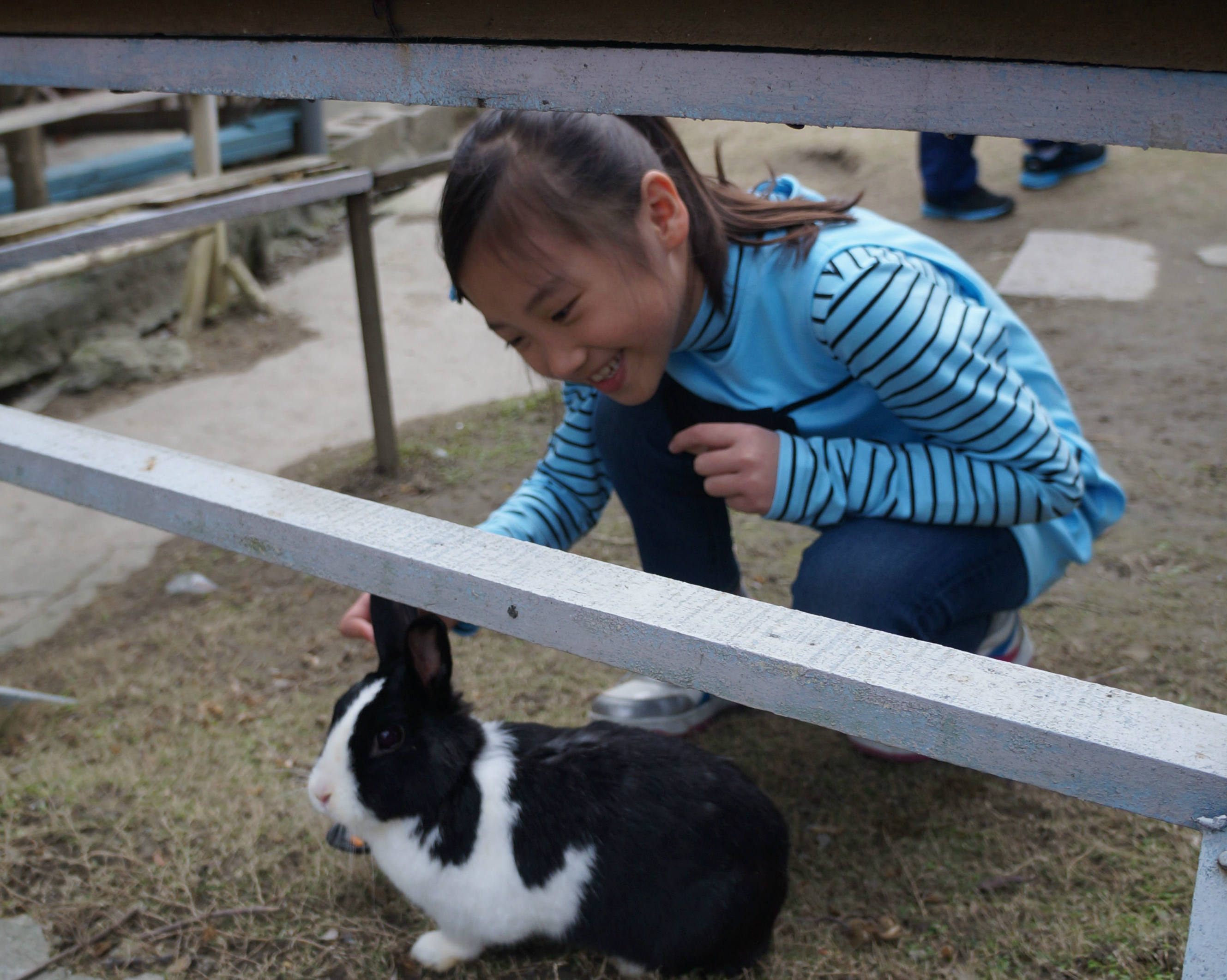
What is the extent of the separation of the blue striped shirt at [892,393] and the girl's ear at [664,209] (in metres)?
0.15

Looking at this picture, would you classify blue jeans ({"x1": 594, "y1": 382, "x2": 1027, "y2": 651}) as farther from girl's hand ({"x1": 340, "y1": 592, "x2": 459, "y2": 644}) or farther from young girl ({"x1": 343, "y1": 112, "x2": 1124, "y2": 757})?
girl's hand ({"x1": 340, "y1": 592, "x2": 459, "y2": 644})

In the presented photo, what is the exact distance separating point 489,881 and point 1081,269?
3723mm

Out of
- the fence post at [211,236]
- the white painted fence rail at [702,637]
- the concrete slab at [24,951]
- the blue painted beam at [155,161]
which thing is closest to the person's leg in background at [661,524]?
the white painted fence rail at [702,637]

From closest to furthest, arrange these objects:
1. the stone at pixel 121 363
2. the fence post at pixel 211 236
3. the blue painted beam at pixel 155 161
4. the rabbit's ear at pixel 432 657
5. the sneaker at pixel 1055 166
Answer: the rabbit's ear at pixel 432 657 < the stone at pixel 121 363 < the fence post at pixel 211 236 < the blue painted beam at pixel 155 161 < the sneaker at pixel 1055 166

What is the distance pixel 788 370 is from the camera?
1708 mm

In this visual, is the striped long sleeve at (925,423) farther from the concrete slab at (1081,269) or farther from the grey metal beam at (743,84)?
the concrete slab at (1081,269)

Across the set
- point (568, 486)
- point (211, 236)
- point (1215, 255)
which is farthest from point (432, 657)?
point (1215, 255)

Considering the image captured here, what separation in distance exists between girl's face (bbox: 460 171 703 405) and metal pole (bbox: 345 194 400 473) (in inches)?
55.1

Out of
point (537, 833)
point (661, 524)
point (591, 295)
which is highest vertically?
point (591, 295)

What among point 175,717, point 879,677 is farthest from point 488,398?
point 879,677

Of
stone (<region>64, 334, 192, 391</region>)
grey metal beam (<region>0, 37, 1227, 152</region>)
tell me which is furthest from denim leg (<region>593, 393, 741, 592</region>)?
stone (<region>64, 334, 192, 391</region>)

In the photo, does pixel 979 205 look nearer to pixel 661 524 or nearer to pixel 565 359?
pixel 661 524

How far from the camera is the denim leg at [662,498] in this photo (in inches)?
72.6

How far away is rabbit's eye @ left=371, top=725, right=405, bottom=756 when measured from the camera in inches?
55.2
